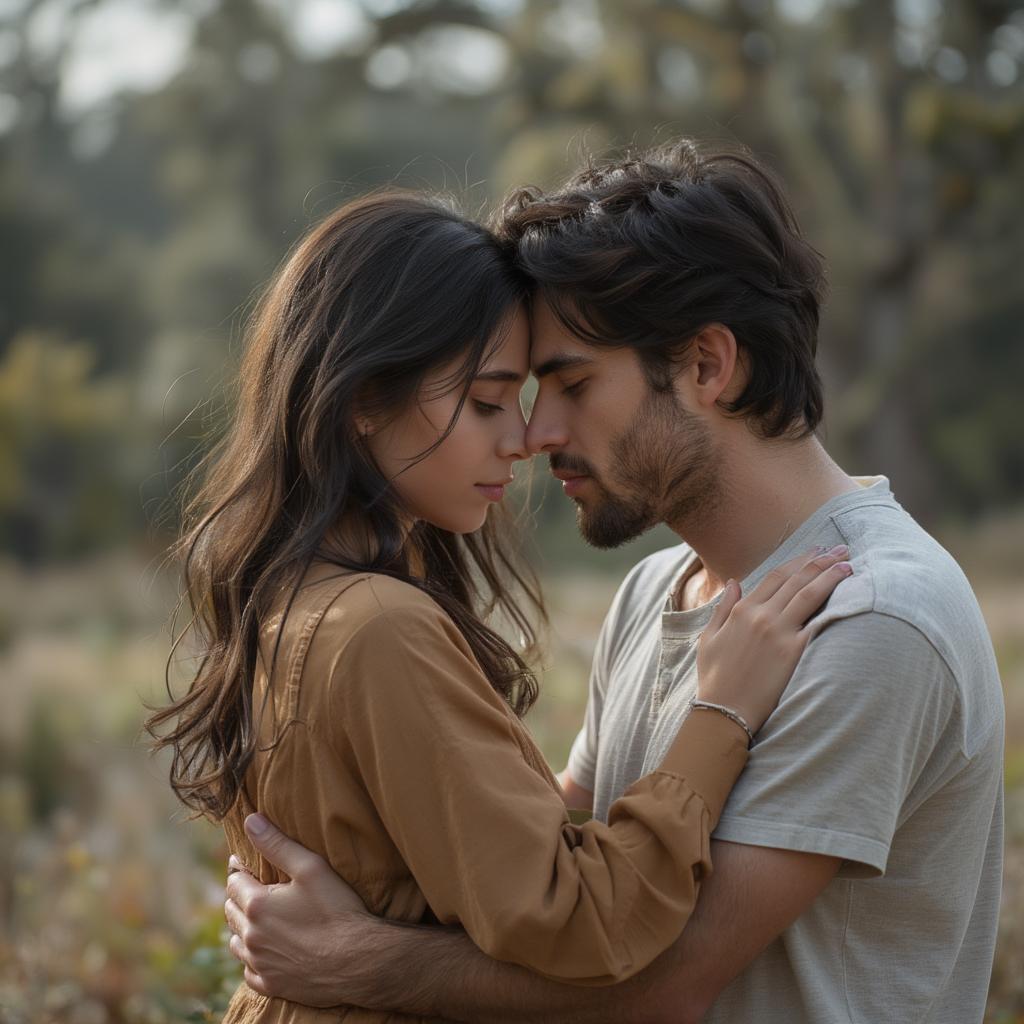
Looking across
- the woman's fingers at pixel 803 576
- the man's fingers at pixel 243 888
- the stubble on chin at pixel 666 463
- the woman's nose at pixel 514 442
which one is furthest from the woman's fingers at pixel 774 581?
the man's fingers at pixel 243 888

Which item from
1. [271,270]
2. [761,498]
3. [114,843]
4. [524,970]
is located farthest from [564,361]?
[271,270]

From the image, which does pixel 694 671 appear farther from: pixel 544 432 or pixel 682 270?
pixel 682 270

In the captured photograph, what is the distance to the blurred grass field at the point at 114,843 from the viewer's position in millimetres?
4254

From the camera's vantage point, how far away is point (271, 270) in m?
8.24

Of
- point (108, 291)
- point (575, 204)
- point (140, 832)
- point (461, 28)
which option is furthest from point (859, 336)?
point (108, 291)

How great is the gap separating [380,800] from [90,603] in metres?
14.4

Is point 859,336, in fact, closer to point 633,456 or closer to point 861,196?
point 861,196

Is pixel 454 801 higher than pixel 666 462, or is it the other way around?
pixel 666 462

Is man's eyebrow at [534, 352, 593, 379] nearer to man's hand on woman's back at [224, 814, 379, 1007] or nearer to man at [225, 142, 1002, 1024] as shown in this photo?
man at [225, 142, 1002, 1024]

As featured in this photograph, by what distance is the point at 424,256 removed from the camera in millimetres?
2568

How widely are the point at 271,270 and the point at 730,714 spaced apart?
255 inches

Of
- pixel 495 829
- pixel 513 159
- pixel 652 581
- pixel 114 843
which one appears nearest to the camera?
pixel 495 829

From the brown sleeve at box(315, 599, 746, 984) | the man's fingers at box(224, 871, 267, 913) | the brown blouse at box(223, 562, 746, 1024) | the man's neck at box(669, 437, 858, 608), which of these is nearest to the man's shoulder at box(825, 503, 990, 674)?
the man's neck at box(669, 437, 858, 608)

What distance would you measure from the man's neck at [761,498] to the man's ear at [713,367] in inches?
4.3
